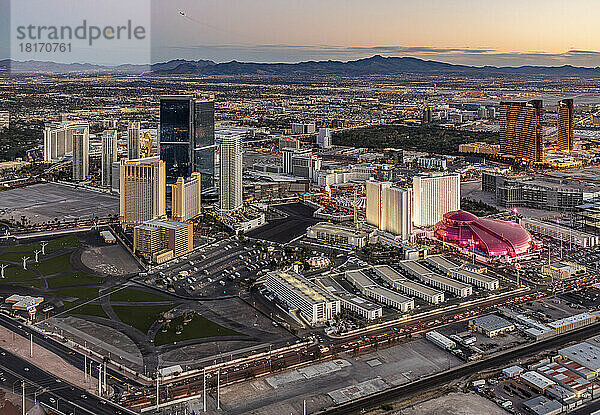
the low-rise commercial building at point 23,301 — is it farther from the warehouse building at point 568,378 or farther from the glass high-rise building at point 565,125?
the glass high-rise building at point 565,125

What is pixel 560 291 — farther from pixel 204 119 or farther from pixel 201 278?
pixel 204 119

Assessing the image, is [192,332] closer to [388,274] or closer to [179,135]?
[388,274]

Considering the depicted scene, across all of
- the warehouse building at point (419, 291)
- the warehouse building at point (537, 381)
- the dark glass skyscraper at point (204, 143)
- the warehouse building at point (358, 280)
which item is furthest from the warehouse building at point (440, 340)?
the dark glass skyscraper at point (204, 143)

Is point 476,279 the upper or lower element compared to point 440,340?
upper

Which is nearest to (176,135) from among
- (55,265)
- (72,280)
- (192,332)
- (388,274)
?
(55,265)

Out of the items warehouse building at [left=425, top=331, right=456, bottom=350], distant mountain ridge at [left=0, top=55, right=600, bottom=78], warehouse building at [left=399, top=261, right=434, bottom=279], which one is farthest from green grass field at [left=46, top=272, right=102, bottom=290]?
distant mountain ridge at [left=0, top=55, right=600, bottom=78]

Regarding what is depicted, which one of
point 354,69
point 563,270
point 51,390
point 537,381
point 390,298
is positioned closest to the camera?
point 51,390
